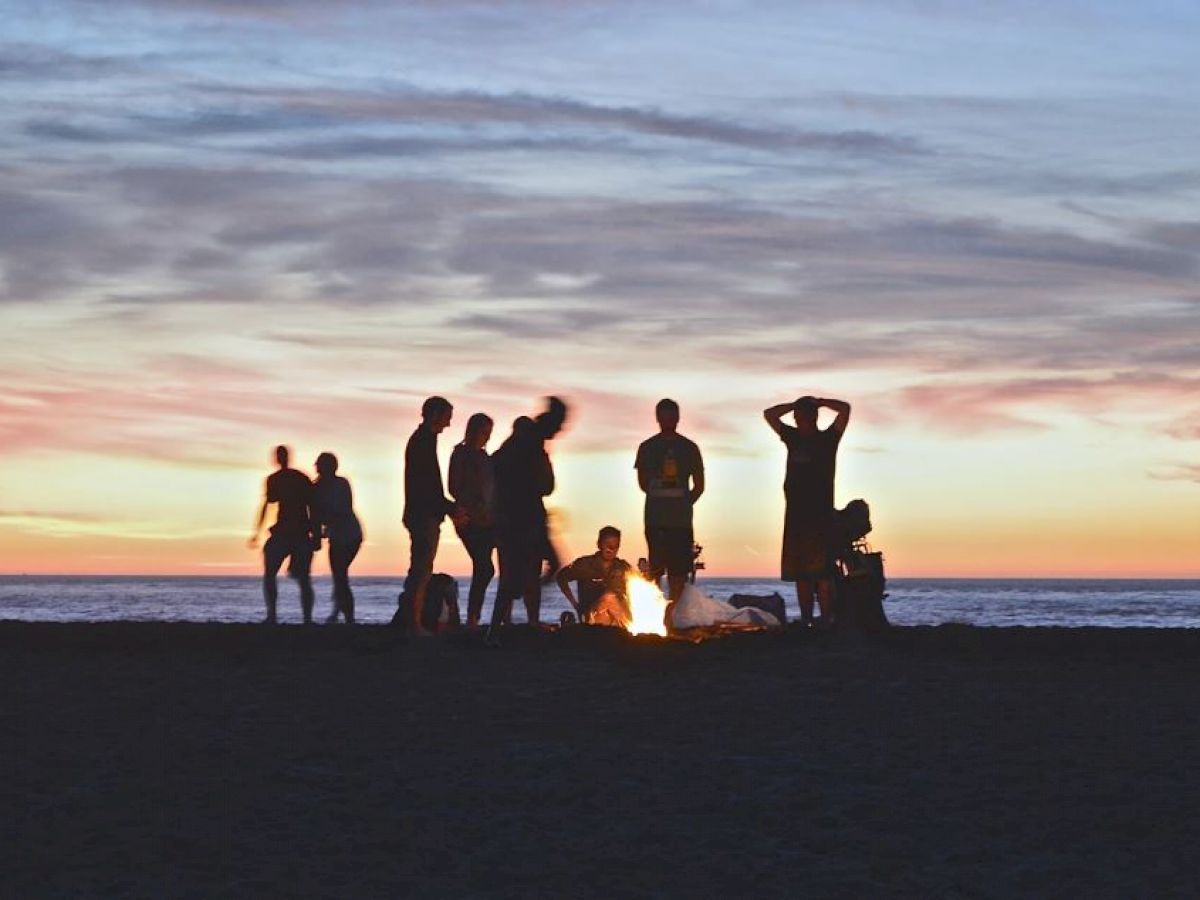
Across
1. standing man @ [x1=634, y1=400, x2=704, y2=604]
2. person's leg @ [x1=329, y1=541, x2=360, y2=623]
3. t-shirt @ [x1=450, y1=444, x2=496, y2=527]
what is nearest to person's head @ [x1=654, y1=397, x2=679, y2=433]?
standing man @ [x1=634, y1=400, x2=704, y2=604]

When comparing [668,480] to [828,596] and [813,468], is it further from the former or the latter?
Answer: [828,596]

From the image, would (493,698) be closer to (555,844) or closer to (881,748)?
(881,748)

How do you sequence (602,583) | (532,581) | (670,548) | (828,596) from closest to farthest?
(828,596)
(532,581)
(670,548)
(602,583)

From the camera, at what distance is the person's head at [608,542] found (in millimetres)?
18234

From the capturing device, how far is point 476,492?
15672 mm

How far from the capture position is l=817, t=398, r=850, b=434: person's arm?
1634 cm

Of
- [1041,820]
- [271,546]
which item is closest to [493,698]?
[1041,820]

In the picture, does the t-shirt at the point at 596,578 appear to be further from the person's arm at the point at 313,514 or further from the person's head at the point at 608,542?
the person's arm at the point at 313,514

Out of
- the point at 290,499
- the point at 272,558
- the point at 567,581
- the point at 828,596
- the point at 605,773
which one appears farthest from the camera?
the point at 272,558

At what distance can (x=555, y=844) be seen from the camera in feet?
27.6

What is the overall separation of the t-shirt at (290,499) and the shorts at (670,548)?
14.5 feet

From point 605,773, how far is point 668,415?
6.69m

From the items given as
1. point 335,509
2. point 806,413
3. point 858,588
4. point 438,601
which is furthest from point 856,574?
point 335,509

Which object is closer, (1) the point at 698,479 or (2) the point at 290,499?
(1) the point at 698,479
